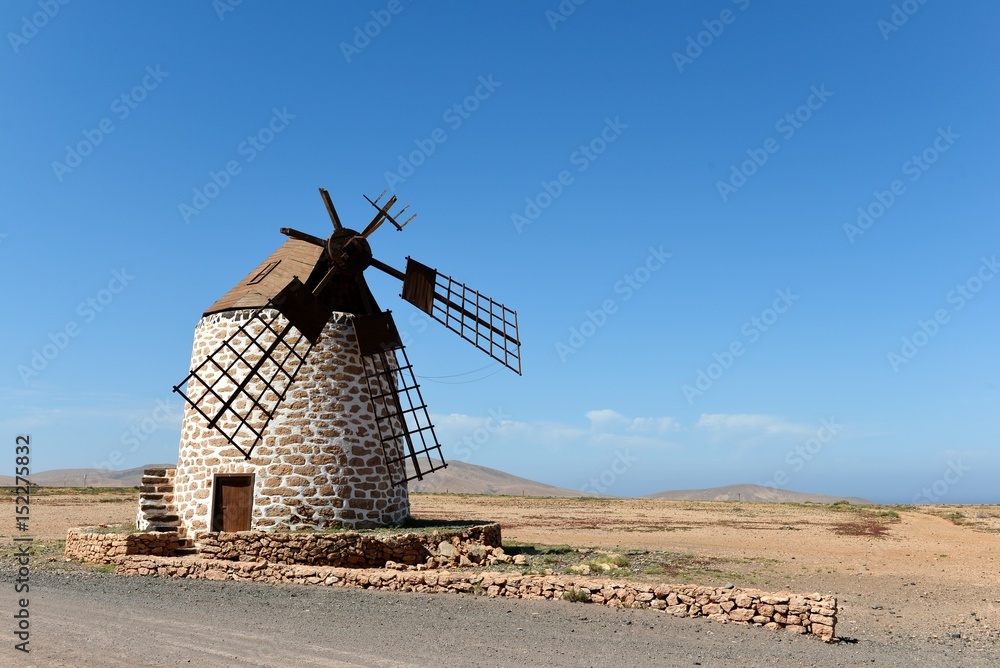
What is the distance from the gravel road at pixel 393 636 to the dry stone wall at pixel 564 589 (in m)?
0.26

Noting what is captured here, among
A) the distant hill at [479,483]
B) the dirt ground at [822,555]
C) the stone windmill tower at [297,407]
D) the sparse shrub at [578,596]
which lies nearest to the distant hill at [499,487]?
the distant hill at [479,483]

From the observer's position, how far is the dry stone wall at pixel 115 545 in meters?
15.8

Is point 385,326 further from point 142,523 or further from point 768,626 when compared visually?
point 768,626

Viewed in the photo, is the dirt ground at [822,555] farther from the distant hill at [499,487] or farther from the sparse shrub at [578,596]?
the distant hill at [499,487]

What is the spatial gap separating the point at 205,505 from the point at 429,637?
9065 millimetres

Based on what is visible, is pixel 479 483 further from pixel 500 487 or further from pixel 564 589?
pixel 564 589

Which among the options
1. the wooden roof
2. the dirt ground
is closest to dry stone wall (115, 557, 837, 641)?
the dirt ground

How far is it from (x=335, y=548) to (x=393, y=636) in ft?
19.7

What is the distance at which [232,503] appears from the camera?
16.5 metres

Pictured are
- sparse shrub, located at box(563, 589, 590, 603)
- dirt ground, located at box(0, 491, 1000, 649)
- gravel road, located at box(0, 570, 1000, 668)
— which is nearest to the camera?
gravel road, located at box(0, 570, 1000, 668)

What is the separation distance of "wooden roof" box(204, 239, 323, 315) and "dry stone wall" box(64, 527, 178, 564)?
5171 mm

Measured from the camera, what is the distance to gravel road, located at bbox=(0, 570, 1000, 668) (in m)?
8.31

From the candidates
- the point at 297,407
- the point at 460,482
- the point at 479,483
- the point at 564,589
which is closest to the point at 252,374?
the point at 297,407

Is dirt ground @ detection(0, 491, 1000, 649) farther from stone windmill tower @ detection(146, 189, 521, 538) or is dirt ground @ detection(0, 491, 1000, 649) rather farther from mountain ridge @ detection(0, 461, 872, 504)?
mountain ridge @ detection(0, 461, 872, 504)
